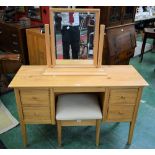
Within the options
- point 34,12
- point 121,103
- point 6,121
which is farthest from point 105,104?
point 34,12

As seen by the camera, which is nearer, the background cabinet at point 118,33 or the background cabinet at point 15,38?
the background cabinet at point 118,33

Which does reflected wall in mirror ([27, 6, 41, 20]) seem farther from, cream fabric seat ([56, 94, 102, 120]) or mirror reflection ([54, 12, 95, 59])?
cream fabric seat ([56, 94, 102, 120])

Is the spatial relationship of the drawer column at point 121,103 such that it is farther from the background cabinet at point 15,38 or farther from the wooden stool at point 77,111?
the background cabinet at point 15,38

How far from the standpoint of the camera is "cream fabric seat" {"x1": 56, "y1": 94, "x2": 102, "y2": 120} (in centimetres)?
151

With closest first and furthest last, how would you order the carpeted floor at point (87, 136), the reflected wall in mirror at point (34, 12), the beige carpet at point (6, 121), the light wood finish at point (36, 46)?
the carpeted floor at point (87, 136), the beige carpet at point (6, 121), the light wood finish at point (36, 46), the reflected wall in mirror at point (34, 12)

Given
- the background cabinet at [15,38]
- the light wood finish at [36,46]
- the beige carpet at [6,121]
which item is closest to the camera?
the beige carpet at [6,121]

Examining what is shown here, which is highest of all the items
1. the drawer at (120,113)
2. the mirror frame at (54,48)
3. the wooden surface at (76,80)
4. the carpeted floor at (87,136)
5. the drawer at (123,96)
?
the mirror frame at (54,48)

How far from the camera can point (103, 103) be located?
155 centimetres

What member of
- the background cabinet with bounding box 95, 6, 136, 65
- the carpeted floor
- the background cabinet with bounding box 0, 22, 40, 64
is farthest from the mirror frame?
the background cabinet with bounding box 0, 22, 40, 64

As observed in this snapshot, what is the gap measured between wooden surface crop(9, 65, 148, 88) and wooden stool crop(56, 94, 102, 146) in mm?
249

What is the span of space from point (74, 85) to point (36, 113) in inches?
16.5

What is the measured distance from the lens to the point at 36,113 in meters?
1.53

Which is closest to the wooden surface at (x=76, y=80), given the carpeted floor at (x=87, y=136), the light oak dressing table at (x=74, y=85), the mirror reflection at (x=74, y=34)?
the light oak dressing table at (x=74, y=85)

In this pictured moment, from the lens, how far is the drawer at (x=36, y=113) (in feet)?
4.96
